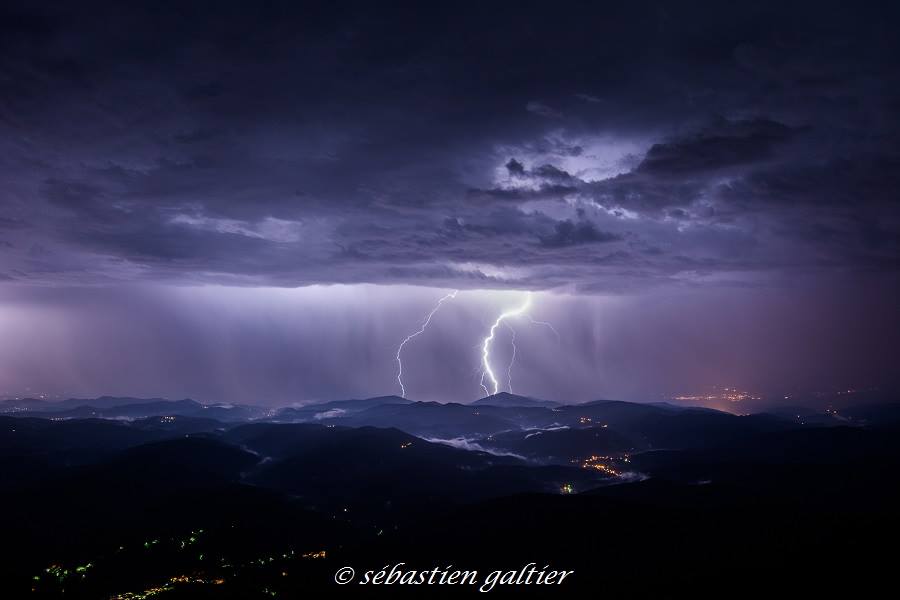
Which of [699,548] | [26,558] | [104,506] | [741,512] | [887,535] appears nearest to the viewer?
[887,535]

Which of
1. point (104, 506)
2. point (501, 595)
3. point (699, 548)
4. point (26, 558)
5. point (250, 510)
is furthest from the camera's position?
point (104, 506)

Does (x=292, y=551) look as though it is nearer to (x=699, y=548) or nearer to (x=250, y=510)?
(x=250, y=510)

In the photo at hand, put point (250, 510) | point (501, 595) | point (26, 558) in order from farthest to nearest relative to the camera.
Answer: point (250, 510) < point (26, 558) < point (501, 595)

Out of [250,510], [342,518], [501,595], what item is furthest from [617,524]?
[250,510]

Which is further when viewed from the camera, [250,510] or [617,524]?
[250,510]

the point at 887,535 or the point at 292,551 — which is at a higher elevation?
the point at 887,535

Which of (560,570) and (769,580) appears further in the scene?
(560,570)

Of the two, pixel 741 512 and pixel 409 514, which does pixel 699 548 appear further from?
pixel 409 514

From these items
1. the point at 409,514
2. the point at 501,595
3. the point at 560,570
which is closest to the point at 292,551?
the point at 409,514

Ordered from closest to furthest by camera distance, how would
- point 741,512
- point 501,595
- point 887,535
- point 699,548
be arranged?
point 501,595
point 887,535
point 699,548
point 741,512
